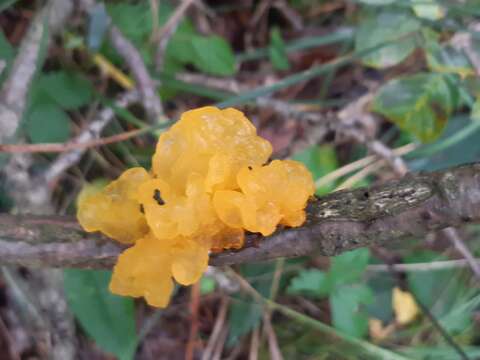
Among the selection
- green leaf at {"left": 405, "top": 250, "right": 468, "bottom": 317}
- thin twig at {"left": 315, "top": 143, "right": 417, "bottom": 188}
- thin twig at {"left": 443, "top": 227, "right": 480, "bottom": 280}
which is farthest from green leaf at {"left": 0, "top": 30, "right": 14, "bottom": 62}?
green leaf at {"left": 405, "top": 250, "right": 468, "bottom": 317}

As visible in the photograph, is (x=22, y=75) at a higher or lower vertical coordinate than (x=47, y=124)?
higher

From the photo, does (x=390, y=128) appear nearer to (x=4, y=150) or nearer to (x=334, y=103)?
(x=334, y=103)

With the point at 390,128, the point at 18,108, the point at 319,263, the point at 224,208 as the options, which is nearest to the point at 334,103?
the point at 390,128

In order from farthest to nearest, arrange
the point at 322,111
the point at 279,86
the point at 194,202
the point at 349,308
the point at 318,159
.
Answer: the point at 322,111 → the point at 318,159 → the point at 349,308 → the point at 279,86 → the point at 194,202

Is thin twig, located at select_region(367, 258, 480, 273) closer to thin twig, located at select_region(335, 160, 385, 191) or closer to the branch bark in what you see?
thin twig, located at select_region(335, 160, 385, 191)

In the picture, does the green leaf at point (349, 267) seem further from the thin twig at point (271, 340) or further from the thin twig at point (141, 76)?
the thin twig at point (141, 76)

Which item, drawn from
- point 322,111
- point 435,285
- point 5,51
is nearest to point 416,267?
point 435,285

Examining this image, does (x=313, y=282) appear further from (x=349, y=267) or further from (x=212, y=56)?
(x=212, y=56)
